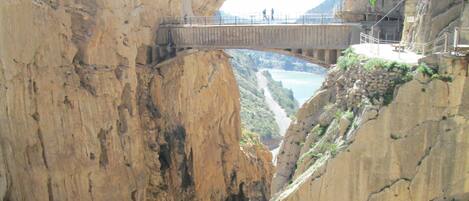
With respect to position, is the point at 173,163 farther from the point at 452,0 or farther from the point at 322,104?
the point at 452,0

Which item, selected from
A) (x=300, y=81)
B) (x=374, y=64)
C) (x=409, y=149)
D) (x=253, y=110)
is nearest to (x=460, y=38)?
(x=374, y=64)

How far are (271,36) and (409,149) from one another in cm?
1140

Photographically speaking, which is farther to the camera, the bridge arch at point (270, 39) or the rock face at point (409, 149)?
the bridge arch at point (270, 39)

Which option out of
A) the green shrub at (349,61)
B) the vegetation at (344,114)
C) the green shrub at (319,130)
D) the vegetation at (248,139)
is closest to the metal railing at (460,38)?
the green shrub at (349,61)

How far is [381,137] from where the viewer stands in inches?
432

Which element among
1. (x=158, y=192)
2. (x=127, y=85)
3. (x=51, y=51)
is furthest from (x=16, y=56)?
(x=158, y=192)

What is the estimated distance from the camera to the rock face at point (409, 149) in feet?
34.3

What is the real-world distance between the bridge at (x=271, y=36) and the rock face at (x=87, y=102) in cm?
105

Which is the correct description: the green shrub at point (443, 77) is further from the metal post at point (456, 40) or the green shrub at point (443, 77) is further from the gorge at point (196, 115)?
the metal post at point (456, 40)

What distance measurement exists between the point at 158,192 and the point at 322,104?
15.0 metres

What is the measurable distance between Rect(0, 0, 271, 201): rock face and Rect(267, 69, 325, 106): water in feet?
302

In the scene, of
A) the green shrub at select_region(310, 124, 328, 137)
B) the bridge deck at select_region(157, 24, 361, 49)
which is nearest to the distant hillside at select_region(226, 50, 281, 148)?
the bridge deck at select_region(157, 24, 361, 49)

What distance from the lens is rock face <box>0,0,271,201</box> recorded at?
21.4m

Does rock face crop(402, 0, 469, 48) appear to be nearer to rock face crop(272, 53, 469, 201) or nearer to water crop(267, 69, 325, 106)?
rock face crop(272, 53, 469, 201)
